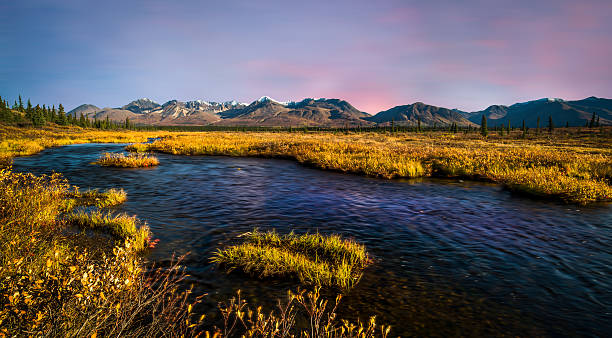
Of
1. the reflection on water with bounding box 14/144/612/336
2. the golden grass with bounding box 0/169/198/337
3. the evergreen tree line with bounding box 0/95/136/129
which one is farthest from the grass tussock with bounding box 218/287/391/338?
the evergreen tree line with bounding box 0/95/136/129

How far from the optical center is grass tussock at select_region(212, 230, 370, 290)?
20.0ft

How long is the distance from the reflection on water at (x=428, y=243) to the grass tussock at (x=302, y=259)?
308 millimetres

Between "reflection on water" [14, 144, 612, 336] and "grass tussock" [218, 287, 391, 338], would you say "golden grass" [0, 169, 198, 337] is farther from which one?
"reflection on water" [14, 144, 612, 336]

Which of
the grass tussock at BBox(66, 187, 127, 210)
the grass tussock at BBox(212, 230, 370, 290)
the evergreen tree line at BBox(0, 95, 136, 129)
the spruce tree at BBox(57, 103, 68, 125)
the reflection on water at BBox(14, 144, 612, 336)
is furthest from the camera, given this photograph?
the spruce tree at BBox(57, 103, 68, 125)

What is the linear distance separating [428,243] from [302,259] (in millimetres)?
4113

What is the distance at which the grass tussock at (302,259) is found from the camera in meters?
6.11

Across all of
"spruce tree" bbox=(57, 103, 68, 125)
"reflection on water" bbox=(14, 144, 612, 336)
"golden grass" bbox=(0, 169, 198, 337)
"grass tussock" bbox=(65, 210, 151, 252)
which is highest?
"spruce tree" bbox=(57, 103, 68, 125)

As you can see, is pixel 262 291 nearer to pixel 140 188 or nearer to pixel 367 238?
pixel 367 238

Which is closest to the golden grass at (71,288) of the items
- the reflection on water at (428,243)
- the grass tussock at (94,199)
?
the reflection on water at (428,243)

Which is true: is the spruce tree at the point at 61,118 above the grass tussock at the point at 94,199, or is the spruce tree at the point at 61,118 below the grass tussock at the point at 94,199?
above

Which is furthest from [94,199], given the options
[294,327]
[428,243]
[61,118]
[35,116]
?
[61,118]

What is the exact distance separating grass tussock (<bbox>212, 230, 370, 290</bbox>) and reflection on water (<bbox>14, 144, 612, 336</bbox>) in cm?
31

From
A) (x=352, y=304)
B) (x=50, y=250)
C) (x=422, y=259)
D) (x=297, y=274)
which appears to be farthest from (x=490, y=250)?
(x=50, y=250)

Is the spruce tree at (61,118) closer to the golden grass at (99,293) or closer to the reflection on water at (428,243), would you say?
the reflection on water at (428,243)
